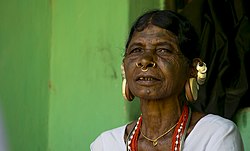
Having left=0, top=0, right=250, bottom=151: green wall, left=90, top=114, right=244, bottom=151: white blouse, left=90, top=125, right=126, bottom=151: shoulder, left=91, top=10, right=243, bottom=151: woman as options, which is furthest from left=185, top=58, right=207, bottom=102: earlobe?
left=0, top=0, right=250, bottom=151: green wall

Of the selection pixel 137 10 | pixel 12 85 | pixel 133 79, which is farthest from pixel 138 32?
pixel 12 85

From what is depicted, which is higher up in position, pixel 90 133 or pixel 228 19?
pixel 228 19

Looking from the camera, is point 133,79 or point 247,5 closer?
point 133,79

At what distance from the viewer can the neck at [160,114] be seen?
282cm

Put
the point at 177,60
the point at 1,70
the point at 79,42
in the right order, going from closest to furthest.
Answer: the point at 177,60, the point at 1,70, the point at 79,42

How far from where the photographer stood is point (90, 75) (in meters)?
4.14

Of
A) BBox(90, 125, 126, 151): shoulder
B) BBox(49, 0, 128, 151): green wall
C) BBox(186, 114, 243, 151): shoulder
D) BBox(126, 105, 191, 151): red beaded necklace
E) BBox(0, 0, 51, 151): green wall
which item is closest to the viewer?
BBox(186, 114, 243, 151): shoulder

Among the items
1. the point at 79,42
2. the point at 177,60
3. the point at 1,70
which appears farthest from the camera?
the point at 79,42

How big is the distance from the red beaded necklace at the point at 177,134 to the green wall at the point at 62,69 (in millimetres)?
1020

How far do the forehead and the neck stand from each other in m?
0.28

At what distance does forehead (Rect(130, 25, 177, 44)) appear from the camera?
109 inches

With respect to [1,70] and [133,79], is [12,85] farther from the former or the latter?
[133,79]

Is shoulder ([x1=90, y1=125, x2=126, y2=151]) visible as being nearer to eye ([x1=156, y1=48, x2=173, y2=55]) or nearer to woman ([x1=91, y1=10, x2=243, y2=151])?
woman ([x1=91, y1=10, x2=243, y2=151])

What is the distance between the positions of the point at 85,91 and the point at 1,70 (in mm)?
595
